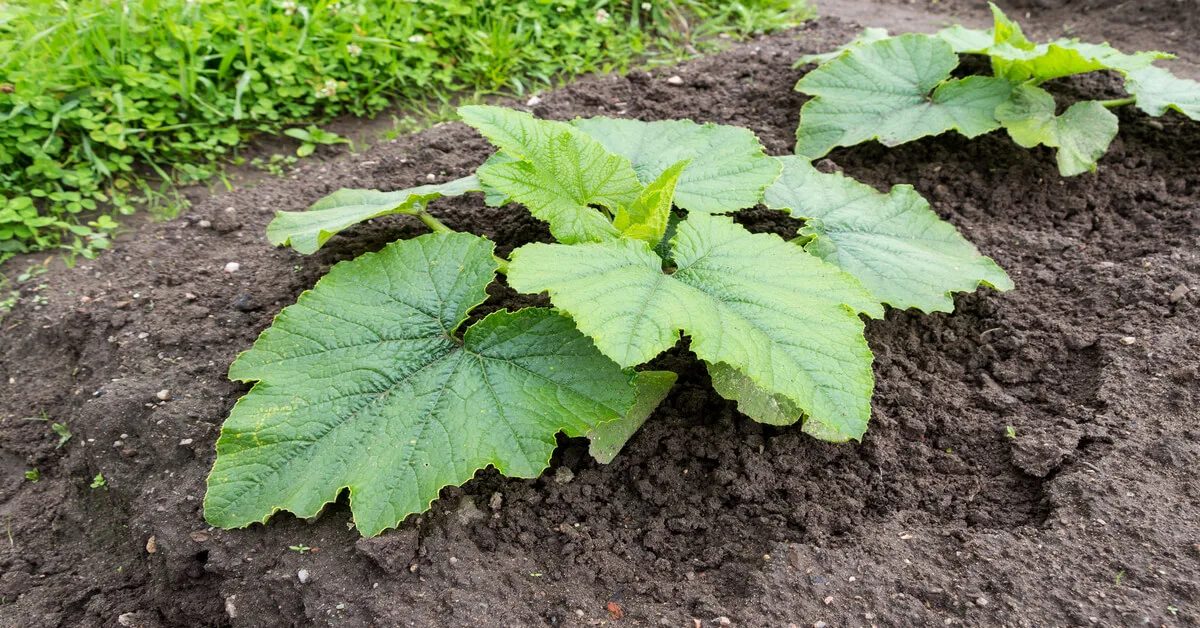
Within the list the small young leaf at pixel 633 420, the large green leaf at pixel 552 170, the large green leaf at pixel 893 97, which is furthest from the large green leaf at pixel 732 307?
the large green leaf at pixel 893 97

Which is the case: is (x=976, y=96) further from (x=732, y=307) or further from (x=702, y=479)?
(x=702, y=479)

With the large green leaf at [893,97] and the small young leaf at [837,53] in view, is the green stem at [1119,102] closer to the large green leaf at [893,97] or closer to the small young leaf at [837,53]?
the large green leaf at [893,97]

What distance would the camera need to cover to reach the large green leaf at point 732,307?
81.0 inches

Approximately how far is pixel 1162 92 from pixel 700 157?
2256mm

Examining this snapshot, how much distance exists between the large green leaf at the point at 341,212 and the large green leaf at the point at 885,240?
122 cm

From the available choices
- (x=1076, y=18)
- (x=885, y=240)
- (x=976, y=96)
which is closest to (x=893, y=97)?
(x=976, y=96)

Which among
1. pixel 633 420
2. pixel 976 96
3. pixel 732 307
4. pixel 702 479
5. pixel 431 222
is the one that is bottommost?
pixel 702 479

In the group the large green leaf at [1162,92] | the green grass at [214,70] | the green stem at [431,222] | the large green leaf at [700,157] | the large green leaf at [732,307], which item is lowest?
the green grass at [214,70]

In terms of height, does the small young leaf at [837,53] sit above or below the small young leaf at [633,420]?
above

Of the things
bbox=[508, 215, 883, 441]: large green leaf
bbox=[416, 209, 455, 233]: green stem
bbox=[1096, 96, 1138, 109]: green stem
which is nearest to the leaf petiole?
bbox=[416, 209, 455, 233]: green stem

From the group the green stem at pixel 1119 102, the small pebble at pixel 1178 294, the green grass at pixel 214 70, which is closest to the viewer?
the small pebble at pixel 1178 294

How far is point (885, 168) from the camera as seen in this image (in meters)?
3.72

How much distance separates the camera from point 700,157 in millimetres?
2994

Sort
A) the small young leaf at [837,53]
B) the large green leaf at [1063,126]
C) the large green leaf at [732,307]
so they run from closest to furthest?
the large green leaf at [732,307] < the large green leaf at [1063,126] < the small young leaf at [837,53]
